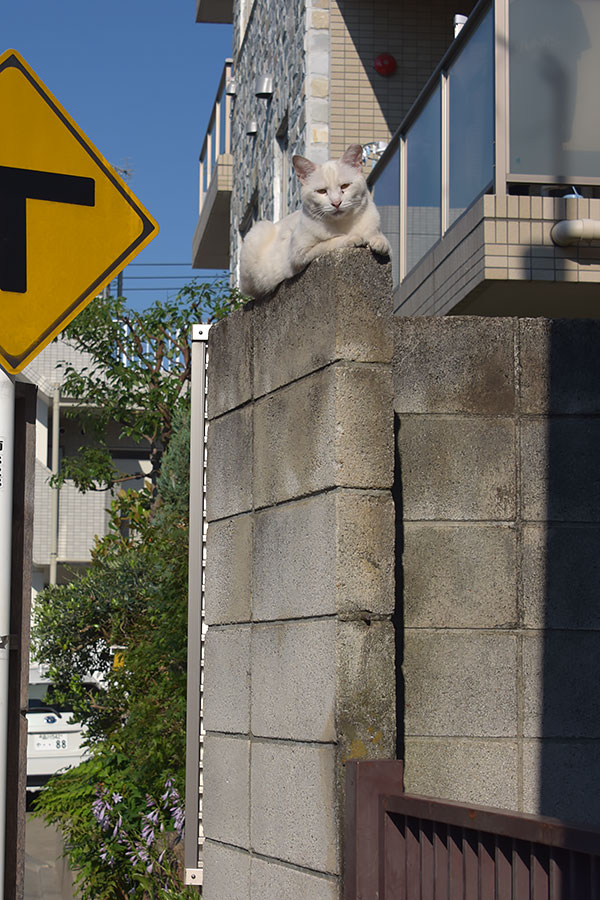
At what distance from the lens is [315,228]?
449 centimetres

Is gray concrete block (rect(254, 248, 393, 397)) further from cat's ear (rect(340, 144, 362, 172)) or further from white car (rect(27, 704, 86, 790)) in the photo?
white car (rect(27, 704, 86, 790))

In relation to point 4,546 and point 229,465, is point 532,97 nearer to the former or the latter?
point 229,465

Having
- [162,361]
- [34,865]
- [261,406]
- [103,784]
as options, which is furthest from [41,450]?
[261,406]

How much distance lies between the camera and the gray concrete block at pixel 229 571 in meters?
4.44

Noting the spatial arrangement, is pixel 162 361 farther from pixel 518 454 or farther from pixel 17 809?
pixel 17 809

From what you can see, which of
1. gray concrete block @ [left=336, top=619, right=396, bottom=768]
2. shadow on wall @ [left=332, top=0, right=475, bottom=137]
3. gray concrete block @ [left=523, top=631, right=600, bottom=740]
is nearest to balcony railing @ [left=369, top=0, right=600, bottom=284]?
gray concrete block @ [left=523, top=631, right=600, bottom=740]

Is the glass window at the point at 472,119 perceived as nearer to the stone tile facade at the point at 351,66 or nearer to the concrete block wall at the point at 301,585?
the concrete block wall at the point at 301,585

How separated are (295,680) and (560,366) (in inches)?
57.5

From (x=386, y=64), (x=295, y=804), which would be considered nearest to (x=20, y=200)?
(x=295, y=804)

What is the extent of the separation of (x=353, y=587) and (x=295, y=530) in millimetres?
427

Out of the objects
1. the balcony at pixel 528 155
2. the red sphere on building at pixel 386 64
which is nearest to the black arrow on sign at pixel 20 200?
the balcony at pixel 528 155

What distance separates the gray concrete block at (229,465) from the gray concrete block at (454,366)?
68cm

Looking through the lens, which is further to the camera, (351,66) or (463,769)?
(351,66)

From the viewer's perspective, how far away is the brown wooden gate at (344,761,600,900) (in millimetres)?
2674
